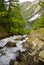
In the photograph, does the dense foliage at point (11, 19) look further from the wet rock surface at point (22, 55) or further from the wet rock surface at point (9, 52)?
the wet rock surface at point (22, 55)

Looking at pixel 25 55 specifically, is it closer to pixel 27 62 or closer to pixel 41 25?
pixel 27 62

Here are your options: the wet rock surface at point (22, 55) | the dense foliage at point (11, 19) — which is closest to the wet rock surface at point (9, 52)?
the wet rock surface at point (22, 55)

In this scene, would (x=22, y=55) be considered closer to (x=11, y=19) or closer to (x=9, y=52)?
(x=9, y=52)

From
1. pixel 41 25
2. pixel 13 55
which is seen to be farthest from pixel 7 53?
pixel 41 25

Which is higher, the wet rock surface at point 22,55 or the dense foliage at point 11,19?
the wet rock surface at point 22,55

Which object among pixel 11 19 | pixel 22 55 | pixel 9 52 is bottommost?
pixel 11 19

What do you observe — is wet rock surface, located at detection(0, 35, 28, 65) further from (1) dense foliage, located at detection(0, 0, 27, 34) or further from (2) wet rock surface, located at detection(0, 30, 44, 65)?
(1) dense foliage, located at detection(0, 0, 27, 34)

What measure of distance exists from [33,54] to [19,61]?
1.01m

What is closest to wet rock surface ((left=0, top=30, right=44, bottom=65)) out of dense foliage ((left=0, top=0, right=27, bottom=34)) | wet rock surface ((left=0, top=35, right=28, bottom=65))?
wet rock surface ((left=0, top=35, right=28, bottom=65))

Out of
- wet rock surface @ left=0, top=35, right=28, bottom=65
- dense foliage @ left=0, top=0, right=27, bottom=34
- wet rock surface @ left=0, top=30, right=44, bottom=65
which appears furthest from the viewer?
dense foliage @ left=0, top=0, right=27, bottom=34

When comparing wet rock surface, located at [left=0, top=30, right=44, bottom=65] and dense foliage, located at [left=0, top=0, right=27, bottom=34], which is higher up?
wet rock surface, located at [left=0, top=30, right=44, bottom=65]

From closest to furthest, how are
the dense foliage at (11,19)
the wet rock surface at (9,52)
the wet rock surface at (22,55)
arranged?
1. the wet rock surface at (22,55)
2. the wet rock surface at (9,52)
3. the dense foliage at (11,19)

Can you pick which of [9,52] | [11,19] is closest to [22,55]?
[9,52]

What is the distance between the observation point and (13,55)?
48.8 feet
